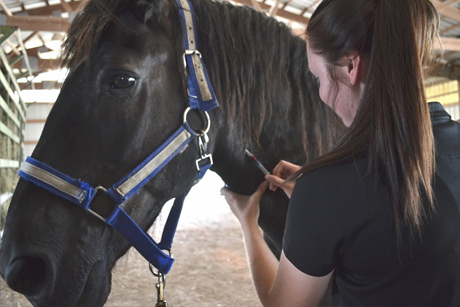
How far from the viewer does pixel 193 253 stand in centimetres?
427

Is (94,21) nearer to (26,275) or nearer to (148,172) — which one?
(148,172)

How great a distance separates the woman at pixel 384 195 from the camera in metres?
0.62

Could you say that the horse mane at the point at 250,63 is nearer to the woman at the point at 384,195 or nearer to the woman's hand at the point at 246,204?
the woman's hand at the point at 246,204

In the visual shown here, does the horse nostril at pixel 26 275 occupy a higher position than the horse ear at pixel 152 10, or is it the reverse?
the horse ear at pixel 152 10

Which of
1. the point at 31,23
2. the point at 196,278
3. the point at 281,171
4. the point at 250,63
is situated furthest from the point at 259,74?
the point at 31,23

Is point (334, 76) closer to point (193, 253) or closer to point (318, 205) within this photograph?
point (318, 205)

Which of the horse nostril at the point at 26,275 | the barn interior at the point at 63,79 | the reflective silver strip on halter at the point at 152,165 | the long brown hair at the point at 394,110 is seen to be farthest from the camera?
the barn interior at the point at 63,79

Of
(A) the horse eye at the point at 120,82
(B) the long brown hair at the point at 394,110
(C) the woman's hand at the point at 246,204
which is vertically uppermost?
(B) the long brown hair at the point at 394,110

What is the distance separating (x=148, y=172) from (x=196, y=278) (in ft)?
8.59

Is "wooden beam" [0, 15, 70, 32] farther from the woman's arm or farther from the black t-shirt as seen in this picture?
the black t-shirt

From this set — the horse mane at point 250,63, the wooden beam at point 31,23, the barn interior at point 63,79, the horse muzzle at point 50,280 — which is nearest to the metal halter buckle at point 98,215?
the horse muzzle at point 50,280

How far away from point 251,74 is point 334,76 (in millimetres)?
509

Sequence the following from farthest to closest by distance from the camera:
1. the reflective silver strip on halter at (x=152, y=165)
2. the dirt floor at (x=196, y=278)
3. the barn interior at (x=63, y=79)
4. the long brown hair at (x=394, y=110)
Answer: the dirt floor at (x=196, y=278) < the barn interior at (x=63, y=79) < the reflective silver strip on halter at (x=152, y=165) < the long brown hair at (x=394, y=110)

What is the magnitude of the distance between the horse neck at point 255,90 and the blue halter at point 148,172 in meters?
0.07
